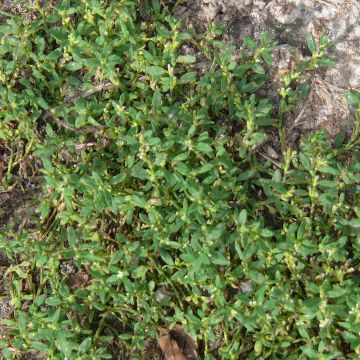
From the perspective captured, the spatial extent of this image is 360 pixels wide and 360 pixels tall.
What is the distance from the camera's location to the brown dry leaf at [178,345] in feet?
12.5

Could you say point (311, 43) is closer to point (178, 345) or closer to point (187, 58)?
point (187, 58)

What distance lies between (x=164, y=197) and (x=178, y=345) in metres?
0.93

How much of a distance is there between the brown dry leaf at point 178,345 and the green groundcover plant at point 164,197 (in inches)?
2.3

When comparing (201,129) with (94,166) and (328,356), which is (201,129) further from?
(328,356)

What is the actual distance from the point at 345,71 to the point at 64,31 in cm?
183

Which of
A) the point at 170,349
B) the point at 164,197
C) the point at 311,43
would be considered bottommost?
the point at 170,349

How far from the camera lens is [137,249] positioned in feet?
12.4

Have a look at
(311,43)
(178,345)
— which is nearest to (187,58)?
(311,43)

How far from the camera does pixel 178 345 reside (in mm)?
3840

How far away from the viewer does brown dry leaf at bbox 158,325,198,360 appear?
12.5ft

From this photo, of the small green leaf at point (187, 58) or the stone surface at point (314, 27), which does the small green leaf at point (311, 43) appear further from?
the small green leaf at point (187, 58)

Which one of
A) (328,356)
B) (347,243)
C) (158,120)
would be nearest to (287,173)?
(347,243)

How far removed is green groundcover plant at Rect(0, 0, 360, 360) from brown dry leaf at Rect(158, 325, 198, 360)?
58mm

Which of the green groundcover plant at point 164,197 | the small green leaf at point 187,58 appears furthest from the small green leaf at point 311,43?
the small green leaf at point 187,58
